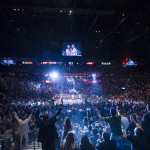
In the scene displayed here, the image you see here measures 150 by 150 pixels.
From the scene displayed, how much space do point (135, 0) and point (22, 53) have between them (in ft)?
25.0

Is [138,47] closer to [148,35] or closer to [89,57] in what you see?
[148,35]

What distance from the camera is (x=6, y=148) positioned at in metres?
5.74

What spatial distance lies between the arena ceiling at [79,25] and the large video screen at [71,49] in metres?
0.56

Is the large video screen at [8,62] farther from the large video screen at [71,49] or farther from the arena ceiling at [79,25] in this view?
the large video screen at [71,49]

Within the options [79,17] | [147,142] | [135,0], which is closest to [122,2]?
[135,0]

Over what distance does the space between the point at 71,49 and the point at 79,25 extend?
159 cm

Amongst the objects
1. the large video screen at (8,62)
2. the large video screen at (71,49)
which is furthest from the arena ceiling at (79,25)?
the large video screen at (8,62)

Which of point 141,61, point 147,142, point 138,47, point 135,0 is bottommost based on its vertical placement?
point 147,142

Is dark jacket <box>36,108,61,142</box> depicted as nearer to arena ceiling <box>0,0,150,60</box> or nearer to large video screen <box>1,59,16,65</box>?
arena ceiling <box>0,0,150,60</box>

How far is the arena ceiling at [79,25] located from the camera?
7133 mm

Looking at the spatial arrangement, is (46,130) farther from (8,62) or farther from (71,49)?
(8,62)

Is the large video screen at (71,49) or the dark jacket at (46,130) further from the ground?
the large video screen at (71,49)

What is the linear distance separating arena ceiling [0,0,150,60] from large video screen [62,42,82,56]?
0.56 m

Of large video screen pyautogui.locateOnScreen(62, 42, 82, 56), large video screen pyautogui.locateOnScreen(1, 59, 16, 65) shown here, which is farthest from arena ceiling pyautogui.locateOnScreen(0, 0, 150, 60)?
large video screen pyautogui.locateOnScreen(1, 59, 16, 65)
